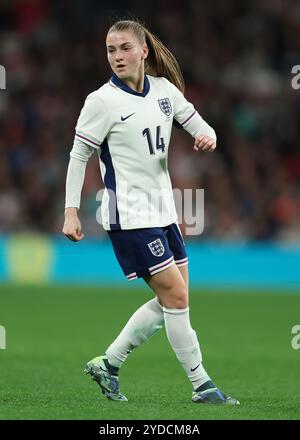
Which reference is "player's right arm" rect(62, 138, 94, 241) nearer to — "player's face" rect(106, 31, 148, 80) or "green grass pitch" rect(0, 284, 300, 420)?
"player's face" rect(106, 31, 148, 80)

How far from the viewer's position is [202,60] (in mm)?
20453

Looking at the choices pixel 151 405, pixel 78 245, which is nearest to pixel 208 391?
pixel 151 405

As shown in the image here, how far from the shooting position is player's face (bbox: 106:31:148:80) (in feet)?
20.1

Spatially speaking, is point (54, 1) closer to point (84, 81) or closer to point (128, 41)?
point (84, 81)

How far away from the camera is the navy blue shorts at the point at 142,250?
604 cm

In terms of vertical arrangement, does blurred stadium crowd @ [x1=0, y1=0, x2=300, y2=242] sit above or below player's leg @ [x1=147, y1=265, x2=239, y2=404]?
above

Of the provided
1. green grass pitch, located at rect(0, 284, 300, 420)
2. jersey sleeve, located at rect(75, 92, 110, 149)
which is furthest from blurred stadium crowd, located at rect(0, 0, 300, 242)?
jersey sleeve, located at rect(75, 92, 110, 149)

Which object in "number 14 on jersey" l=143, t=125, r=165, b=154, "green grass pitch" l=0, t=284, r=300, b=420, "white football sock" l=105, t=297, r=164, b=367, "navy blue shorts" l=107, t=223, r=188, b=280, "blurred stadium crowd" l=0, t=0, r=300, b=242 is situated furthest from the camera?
"blurred stadium crowd" l=0, t=0, r=300, b=242

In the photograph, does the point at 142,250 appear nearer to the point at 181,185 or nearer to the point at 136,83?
the point at 136,83

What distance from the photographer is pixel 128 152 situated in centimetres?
613

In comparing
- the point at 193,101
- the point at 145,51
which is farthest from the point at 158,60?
the point at 193,101

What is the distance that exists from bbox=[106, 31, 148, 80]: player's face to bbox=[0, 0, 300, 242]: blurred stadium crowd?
1119cm

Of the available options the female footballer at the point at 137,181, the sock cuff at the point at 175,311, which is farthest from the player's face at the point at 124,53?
the sock cuff at the point at 175,311
